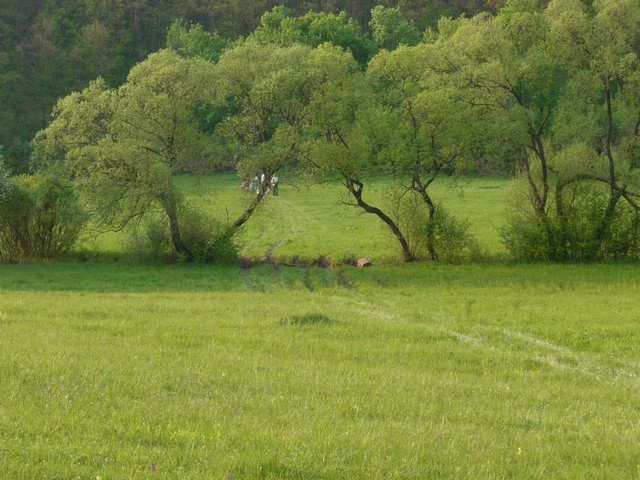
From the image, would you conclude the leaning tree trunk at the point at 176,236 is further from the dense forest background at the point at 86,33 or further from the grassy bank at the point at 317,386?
the dense forest background at the point at 86,33

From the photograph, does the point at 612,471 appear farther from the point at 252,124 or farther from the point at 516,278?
the point at 252,124

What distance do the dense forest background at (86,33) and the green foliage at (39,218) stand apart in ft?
102

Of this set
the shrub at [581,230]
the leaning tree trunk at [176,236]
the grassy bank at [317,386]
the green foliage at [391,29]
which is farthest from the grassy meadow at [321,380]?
the green foliage at [391,29]

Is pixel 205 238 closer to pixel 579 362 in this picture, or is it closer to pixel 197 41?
pixel 579 362

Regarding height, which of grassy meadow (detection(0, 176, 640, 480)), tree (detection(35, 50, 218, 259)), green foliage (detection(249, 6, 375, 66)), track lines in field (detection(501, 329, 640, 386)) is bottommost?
track lines in field (detection(501, 329, 640, 386))

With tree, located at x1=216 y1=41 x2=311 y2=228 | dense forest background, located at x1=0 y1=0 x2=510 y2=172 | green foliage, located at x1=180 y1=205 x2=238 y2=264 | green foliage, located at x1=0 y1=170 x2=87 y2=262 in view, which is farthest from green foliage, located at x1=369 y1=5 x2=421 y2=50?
green foliage, located at x1=0 y1=170 x2=87 y2=262

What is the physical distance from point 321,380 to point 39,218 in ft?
96.4

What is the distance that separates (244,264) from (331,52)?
1069 centimetres

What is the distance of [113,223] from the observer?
3562 centimetres

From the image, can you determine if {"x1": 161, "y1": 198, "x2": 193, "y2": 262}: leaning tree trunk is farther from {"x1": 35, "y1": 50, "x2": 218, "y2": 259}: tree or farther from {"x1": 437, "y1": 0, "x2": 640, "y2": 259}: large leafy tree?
{"x1": 437, "y1": 0, "x2": 640, "y2": 259}: large leafy tree

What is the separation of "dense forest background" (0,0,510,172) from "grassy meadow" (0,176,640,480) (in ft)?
169

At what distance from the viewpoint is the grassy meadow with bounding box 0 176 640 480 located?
26.2ft

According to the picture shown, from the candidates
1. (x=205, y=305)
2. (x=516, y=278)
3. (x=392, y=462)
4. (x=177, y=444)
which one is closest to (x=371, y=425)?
(x=392, y=462)

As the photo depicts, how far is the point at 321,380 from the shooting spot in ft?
40.7
